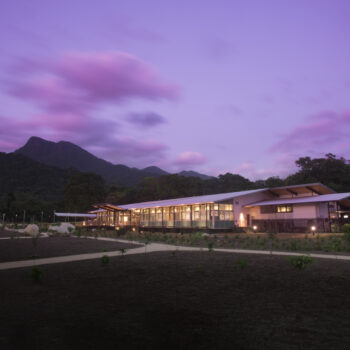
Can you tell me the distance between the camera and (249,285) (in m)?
6.55

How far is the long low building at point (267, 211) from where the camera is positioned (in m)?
27.7

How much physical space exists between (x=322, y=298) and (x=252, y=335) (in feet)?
7.85

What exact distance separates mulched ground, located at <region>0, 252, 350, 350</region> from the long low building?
20862 millimetres

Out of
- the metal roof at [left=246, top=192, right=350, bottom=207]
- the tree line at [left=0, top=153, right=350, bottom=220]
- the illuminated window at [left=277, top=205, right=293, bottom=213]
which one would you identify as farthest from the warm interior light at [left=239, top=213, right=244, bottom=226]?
the tree line at [left=0, top=153, right=350, bottom=220]

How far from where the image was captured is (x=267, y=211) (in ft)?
104

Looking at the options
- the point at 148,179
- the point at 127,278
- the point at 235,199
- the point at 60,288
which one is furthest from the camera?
the point at 148,179

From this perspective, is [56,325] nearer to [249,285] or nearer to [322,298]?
[249,285]

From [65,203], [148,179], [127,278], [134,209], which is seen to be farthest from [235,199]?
Answer: [65,203]

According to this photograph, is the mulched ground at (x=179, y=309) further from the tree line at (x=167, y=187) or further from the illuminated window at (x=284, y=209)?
the tree line at (x=167, y=187)

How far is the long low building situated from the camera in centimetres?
2766

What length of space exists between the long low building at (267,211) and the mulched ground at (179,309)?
2086 cm

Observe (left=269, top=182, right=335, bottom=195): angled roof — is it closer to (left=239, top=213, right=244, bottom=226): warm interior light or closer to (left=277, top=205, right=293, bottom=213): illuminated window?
(left=277, top=205, right=293, bottom=213): illuminated window

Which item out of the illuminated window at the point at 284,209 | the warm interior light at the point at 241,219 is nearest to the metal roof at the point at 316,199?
the illuminated window at the point at 284,209

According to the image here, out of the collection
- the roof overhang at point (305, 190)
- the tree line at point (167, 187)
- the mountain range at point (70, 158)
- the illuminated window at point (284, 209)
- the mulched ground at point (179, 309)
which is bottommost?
the mulched ground at point (179, 309)
